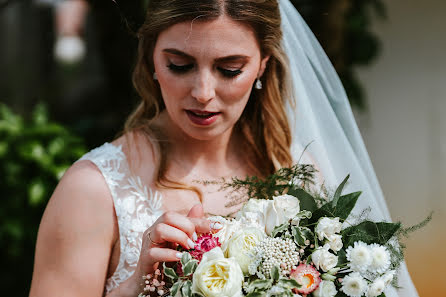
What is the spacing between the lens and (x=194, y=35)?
1995 mm

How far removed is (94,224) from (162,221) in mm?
417

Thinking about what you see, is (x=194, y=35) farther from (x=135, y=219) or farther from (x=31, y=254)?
(x=31, y=254)

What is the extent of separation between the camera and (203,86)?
1984 mm

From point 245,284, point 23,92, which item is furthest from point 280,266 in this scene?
point 23,92

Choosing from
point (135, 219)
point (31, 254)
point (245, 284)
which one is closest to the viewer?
point (245, 284)

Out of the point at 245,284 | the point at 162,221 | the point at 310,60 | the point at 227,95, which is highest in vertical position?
the point at 310,60

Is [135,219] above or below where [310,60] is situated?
below

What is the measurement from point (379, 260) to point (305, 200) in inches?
11.0

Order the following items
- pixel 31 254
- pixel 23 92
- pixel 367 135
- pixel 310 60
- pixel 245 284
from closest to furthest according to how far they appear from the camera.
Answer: pixel 245 284, pixel 310 60, pixel 31 254, pixel 367 135, pixel 23 92

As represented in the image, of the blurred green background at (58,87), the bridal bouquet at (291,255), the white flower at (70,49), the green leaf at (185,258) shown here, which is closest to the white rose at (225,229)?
the bridal bouquet at (291,255)

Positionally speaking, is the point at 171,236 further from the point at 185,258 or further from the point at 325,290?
the point at 325,290

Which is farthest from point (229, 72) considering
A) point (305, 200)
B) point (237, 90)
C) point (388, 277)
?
point (388, 277)

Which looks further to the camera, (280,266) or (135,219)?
(135,219)

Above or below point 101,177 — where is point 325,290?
below
